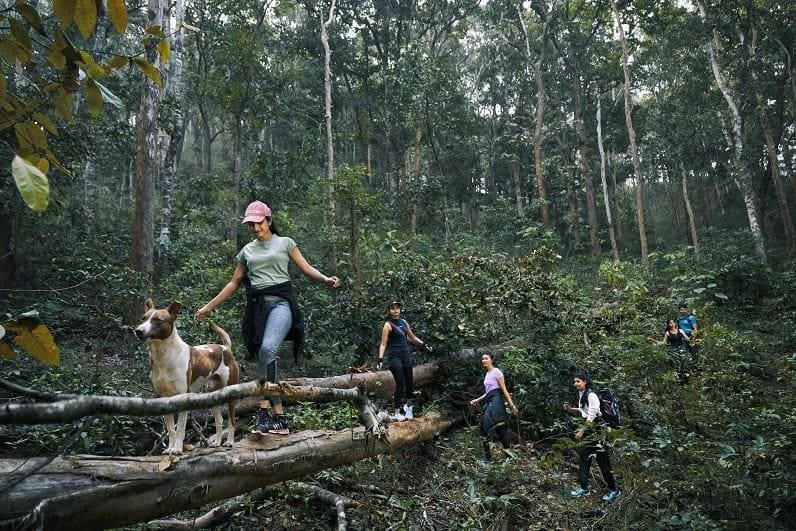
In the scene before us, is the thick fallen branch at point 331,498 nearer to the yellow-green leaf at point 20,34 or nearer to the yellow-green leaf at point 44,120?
the yellow-green leaf at point 44,120

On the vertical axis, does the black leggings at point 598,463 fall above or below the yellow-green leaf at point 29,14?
below

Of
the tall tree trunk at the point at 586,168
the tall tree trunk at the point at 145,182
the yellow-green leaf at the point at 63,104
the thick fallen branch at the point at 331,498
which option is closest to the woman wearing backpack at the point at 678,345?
the thick fallen branch at the point at 331,498

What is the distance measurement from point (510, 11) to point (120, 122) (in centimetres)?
2045

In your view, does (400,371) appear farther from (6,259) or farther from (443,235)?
(443,235)

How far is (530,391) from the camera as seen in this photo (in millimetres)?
8773

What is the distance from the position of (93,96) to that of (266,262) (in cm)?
247

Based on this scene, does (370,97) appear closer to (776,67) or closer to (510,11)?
(510,11)

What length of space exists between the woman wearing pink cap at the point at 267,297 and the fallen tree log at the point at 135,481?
519 millimetres

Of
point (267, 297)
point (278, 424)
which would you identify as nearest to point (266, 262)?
point (267, 297)

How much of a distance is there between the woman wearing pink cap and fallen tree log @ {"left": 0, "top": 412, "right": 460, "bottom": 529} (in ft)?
1.70

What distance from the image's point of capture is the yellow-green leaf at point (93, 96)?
207 cm

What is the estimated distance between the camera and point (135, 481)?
280 cm

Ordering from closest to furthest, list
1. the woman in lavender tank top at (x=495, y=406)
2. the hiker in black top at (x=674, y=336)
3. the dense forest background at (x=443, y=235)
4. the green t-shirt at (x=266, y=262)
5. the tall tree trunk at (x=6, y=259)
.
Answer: the green t-shirt at (x=266, y=262) → the dense forest background at (x=443, y=235) → the woman in lavender tank top at (x=495, y=406) → the tall tree trunk at (x=6, y=259) → the hiker in black top at (x=674, y=336)

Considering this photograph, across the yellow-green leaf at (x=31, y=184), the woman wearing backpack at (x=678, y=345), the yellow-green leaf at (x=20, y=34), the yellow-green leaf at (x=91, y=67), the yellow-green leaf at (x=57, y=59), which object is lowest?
the woman wearing backpack at (x=678, y=345)
